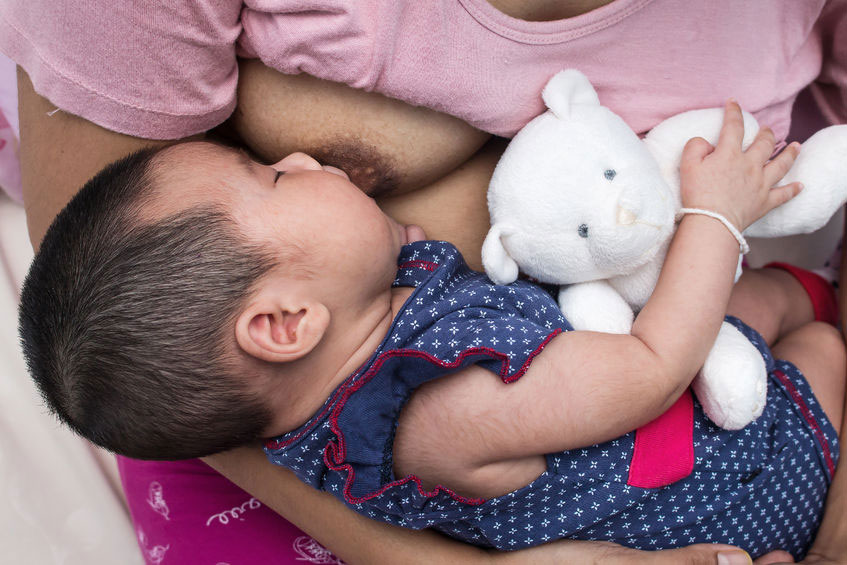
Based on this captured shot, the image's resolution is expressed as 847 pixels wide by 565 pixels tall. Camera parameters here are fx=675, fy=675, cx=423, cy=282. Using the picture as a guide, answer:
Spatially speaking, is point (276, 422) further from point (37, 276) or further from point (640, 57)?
point (640, 57)

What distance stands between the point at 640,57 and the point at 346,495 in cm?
74

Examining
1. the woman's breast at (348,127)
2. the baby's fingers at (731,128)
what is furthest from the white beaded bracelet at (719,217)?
the woman's breast at (348,127)

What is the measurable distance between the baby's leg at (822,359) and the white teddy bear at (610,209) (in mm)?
219

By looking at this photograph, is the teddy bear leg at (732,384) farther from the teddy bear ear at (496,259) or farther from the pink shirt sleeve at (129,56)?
the pink shirt sleeve at (129,56)

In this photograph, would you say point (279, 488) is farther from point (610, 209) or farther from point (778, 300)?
point (778, 300)

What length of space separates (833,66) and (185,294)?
3.55 feet

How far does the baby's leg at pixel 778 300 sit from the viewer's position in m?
1.26

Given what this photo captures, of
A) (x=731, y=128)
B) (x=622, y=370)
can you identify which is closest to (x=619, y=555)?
(x=622, y=370)

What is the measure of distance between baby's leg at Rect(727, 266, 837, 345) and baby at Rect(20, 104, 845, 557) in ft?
1.04

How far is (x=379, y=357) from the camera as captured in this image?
860 mm

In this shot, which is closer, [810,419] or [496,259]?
[496,259]

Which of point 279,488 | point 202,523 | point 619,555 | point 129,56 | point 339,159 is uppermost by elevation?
A: point 129,56

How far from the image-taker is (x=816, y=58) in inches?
42.8

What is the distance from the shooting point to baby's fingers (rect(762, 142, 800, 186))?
96 cm
